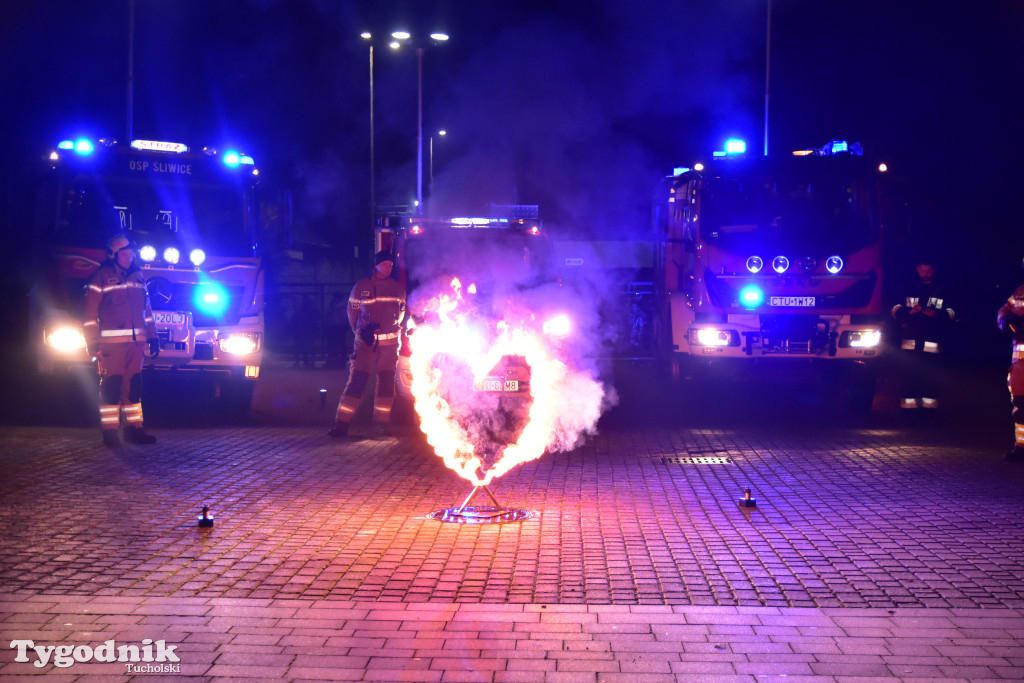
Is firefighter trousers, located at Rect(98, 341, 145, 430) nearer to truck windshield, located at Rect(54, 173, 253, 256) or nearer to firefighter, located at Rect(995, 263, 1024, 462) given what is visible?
truck windshield, located at Rect(54, 173, 253, 256)

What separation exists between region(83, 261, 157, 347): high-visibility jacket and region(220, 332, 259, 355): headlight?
239 cm

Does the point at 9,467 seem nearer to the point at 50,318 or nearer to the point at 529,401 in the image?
the point at 50,318

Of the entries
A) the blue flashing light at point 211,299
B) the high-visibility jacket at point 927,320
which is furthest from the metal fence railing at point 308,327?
the high-visibility jacket at point 927,320

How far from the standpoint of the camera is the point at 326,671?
169 inches

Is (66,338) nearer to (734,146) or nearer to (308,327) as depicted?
(734,146)

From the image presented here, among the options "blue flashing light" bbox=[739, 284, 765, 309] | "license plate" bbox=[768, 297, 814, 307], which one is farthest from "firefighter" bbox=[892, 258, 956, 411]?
"blue flashing light" bbox=[739, 284, 765, 309]

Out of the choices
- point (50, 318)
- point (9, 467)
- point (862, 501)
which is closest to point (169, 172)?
point (50, 318)

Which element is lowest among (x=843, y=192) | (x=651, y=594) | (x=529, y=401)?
(x=651, y=594)

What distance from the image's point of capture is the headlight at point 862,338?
45.5 feet

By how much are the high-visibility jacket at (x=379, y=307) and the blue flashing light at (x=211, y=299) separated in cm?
256

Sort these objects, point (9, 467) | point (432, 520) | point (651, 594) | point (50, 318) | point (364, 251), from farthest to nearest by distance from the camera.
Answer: point (364, 251) → point (50, 318) → point (9, 467) → point (432, 520) → point (651, 594)

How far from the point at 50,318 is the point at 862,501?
997 cm

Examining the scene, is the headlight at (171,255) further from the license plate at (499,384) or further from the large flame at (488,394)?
the license plate at (499,384)

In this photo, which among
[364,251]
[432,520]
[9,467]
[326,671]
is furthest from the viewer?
[364,251]
